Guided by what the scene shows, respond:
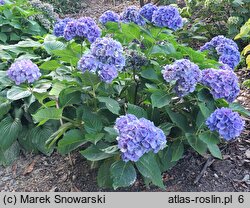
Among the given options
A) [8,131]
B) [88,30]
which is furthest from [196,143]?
[8,131]

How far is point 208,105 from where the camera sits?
2.40 meters

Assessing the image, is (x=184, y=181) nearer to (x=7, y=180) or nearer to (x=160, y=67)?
(x=160, y=67)

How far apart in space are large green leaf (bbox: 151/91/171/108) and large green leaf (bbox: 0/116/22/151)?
3.33ft

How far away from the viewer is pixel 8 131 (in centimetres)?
274

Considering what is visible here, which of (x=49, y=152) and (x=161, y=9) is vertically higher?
(x=161, y=9)

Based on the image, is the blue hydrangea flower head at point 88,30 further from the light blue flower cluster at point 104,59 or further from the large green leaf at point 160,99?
the large green leaf at point 160,99

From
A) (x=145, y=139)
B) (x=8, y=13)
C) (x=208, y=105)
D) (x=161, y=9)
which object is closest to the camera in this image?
(x=145, y=139)

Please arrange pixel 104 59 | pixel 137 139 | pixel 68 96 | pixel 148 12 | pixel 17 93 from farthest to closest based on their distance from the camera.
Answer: pixel 148 12 → pixel 17 93 → pixel 68 96 → pixel 104 59 → pixel 137 139

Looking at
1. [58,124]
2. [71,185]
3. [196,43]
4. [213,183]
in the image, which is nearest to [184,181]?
[213,183]

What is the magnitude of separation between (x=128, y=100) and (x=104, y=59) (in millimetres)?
552

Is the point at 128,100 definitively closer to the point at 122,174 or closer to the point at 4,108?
the point at 122,174

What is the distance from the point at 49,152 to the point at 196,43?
→ 2385 mm

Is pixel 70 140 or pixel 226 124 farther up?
pixel 226 124

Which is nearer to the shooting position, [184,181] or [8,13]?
[184,181]
